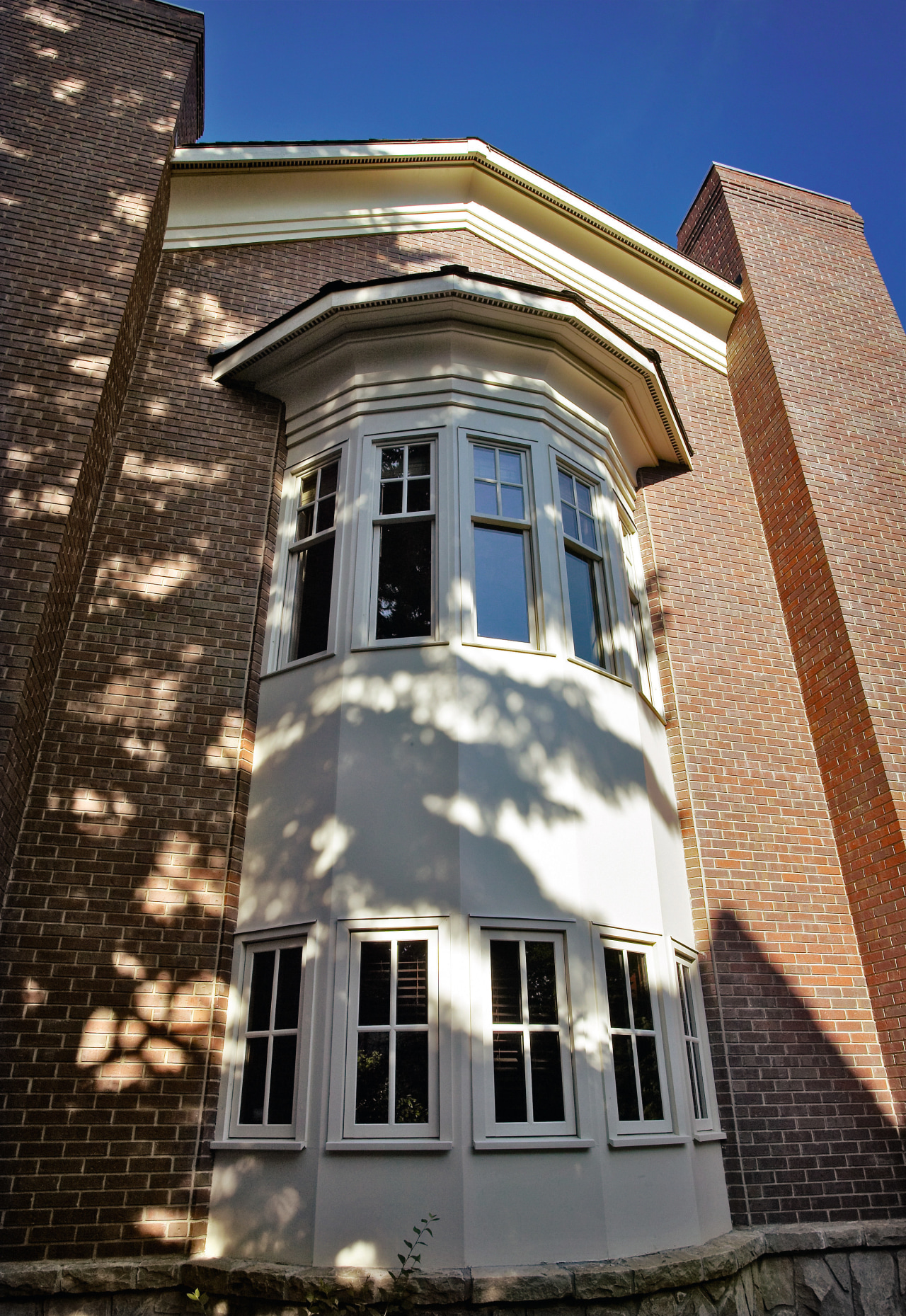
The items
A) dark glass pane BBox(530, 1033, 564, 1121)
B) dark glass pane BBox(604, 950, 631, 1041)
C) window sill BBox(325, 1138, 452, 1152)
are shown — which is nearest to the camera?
window sill BBox(325, 1138, 452, 1152)

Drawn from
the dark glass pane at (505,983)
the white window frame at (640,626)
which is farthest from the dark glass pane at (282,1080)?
the white window frame at (640,626)

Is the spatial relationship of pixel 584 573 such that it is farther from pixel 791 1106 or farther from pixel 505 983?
pixel 791 1106

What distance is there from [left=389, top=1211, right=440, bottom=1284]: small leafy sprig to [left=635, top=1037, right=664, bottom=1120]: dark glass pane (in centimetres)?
159

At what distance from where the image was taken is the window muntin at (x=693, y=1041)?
21.2ft

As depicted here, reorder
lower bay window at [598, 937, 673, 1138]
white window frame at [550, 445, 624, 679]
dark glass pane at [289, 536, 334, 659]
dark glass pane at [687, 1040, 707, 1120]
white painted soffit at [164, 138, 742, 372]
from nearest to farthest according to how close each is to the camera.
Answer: lower bay window at [598, 937, 673, 1138] < dark glass pane at [687, 1040, 707, 1120] < dark glass pane at [289, 536, 334, 659] < white window frame at [550, 445, 624, 679] < white painted soffit at [164, 138, 742, 372]

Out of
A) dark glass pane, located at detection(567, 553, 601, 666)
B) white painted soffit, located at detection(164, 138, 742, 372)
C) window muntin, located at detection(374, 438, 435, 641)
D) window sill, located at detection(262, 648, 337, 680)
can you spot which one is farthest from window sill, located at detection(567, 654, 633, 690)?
white painted soffit, located at detection(164, 138, 742, 372)

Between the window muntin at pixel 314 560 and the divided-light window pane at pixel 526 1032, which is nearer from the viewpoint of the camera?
the divided-light window pane at pixel 526 1032

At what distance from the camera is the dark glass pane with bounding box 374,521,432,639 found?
6.80 meters

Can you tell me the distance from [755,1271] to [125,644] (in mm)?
6057

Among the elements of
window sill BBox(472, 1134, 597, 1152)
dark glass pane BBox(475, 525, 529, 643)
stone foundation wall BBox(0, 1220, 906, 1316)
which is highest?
dark glass pane BBox(475, 525, 529, 643)

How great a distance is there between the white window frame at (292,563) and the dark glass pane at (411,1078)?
265 cm

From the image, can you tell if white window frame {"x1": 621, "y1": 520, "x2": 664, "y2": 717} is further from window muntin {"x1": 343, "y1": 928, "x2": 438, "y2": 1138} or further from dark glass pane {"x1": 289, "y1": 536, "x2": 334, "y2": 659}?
window muntin {"x1": 343, "y1": 928, "x2": 438, "y2": 1138}

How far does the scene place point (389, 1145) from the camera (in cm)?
517

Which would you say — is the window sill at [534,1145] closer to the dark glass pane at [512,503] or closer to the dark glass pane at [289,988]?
the dark glass pane at [289,988]
